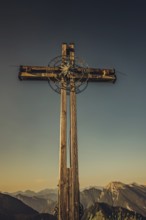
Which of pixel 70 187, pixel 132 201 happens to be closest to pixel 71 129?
pixel 70 187

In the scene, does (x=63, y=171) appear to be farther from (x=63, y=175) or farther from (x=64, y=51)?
(x=64, y=51)

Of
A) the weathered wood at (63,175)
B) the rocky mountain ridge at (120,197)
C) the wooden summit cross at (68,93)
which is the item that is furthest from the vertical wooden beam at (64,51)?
the rocky mountain ridge at (120,197)

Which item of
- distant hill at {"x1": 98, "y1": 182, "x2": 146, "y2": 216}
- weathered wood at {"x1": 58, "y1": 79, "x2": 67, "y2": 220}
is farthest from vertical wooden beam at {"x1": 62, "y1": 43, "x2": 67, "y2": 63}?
distant hill at {"x1": 98, "y1": 182, "x2": 146, "y2": 216}

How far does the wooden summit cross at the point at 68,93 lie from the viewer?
5680mm

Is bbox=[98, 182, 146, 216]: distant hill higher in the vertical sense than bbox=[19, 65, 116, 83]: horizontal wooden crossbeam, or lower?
lower

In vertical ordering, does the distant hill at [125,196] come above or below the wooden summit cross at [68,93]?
below

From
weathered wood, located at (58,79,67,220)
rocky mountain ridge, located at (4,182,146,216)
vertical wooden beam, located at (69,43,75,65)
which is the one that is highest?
vertical wooden beam, located at (69,43,75,65)

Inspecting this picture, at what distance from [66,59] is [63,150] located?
235cm

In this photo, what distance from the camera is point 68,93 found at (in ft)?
21.7

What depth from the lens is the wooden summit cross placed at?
568cm

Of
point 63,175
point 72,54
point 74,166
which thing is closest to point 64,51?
point 72,54

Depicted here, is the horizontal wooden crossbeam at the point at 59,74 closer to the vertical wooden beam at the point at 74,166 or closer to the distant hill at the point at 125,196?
the vertical wooden beam at the point at 74,166

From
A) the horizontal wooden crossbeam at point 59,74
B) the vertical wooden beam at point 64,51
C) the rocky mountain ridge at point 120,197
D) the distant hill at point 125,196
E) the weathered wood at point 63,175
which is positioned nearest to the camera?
the weathered wood at point 63,175

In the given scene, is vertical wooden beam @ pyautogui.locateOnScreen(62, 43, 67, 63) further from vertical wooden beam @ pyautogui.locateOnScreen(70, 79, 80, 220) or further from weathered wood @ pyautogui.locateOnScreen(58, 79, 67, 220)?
weathered wood @ pyautogui.locateOnScreen(58, 79, 67, 220)
